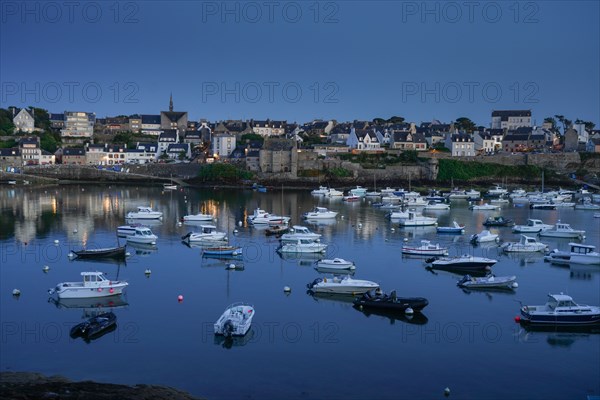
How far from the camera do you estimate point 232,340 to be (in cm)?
1340

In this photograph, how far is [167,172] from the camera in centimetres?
5706

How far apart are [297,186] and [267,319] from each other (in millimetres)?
38254

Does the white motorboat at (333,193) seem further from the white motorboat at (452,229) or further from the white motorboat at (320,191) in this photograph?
the white motorboat at (452,229)

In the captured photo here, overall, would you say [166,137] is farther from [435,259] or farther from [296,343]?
[296,343]

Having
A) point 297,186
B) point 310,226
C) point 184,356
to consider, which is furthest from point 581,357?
point 297,186

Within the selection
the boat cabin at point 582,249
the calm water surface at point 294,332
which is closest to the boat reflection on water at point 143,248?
the calm water surface at point 294,332

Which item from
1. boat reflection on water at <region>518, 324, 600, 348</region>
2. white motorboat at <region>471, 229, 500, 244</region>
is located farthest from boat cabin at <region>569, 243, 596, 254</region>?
boat reflection on water at <region>518, 324, 600, 348</region>

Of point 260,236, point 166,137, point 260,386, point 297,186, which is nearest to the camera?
point 260,386

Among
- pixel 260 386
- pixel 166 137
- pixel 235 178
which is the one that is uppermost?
pixel 166 137

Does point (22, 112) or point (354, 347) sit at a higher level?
point (22, 112)

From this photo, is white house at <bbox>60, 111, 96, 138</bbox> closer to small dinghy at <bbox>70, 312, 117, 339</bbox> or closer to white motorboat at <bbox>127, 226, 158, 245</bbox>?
white motorboat at <bbox>127, 226, 158, 245</bbox>

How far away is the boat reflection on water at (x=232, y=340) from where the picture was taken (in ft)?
43.2

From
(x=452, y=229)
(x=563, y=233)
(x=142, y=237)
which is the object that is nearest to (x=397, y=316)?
(x=142, y=237)

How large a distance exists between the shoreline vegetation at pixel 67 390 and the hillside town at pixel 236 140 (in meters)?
44.7
